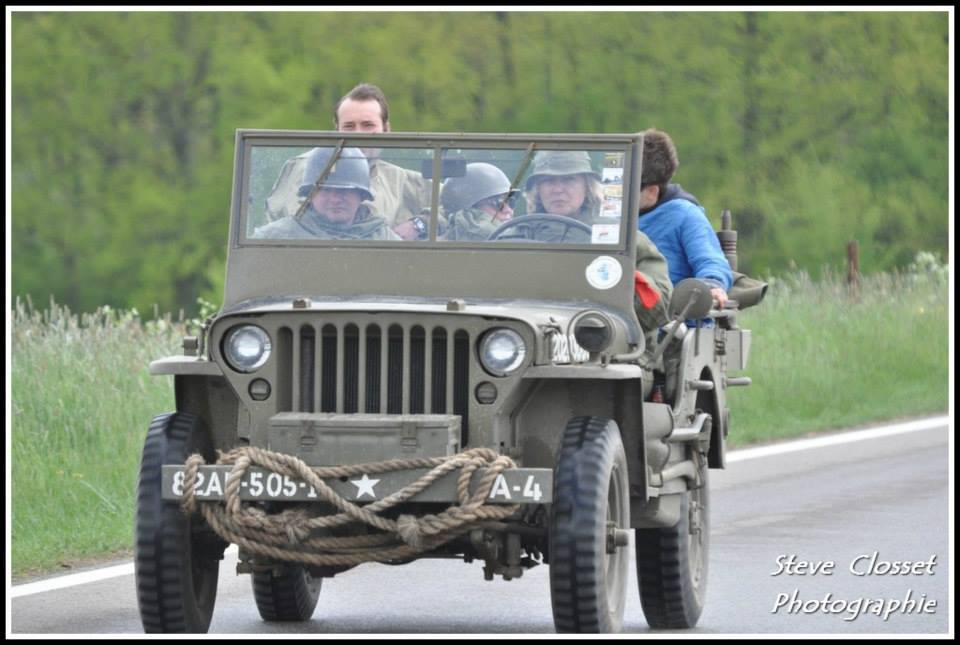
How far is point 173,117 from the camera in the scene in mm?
38156

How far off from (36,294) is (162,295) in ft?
6.87

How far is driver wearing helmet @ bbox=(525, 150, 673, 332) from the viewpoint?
909cm

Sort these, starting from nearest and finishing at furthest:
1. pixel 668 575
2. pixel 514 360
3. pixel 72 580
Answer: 1. pixel 514 360
2. pixel 668 575
3. pixel 72 580

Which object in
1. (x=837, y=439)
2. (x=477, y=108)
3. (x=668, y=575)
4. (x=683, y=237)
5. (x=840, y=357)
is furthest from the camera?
(x=477, y=108)

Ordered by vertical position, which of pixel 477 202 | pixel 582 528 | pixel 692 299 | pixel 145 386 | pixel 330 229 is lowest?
pixel 145 386

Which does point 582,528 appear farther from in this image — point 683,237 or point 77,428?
point 77,428

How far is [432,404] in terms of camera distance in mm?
8086

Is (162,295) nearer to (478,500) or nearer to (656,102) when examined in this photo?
(656,102)

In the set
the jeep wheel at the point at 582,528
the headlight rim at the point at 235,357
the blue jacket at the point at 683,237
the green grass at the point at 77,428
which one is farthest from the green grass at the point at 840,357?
the headlight rim at the point at 235,357

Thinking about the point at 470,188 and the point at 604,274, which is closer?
the point at 604,274

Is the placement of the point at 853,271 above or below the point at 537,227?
below

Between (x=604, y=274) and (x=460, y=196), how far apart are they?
2.21 feet

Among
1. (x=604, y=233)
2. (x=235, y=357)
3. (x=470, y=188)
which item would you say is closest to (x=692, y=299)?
(x=604, y=233)

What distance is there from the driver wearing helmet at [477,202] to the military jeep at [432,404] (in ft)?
0.11
